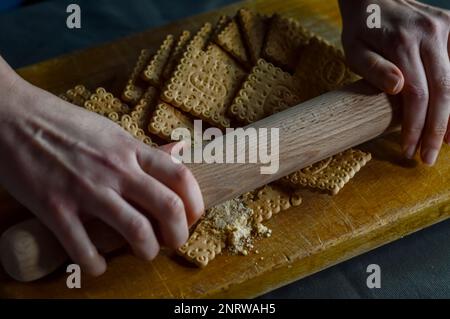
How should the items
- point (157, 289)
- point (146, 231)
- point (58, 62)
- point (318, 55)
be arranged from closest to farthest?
point (146, 231) → point (157, 289) → point (318, 55) → point (58, 62)

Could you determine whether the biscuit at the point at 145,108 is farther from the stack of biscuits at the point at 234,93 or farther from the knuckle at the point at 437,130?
the knuckle at the point at 437,130

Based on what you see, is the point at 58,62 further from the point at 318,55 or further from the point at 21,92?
the point at 318,55

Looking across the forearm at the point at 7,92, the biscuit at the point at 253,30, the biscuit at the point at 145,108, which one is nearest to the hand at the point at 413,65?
the biscuit at the point at 253,30

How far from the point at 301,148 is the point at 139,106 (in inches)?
18.5

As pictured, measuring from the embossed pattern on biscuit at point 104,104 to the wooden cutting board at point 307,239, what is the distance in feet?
1.05

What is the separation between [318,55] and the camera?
1828mm

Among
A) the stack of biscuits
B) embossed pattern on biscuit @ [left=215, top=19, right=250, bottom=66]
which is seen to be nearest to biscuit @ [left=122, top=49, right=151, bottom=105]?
the stack of biscuits

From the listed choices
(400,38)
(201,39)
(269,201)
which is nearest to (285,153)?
(269,201)

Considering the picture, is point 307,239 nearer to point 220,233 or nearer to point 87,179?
point 220,233

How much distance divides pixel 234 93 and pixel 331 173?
1.20ft

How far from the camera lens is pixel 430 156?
1.64m

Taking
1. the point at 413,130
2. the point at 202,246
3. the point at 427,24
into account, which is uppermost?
the point at 427,24

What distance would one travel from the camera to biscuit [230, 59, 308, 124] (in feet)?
5.56
